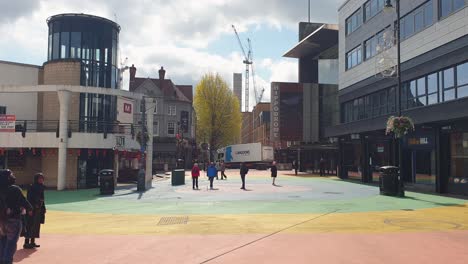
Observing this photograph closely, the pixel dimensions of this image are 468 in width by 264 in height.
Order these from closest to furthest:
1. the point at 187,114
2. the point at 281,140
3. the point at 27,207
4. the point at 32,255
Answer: the point at 27,207
the point at 32,255
the point at 281,140
the point at 187,114

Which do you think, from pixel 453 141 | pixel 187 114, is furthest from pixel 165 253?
pixel 187 114

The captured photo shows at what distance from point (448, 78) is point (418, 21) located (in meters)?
4.85

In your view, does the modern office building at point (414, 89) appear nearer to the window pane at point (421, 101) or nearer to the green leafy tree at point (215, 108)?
the window pane at point (421, 101)

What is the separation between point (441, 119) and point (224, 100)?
53.9m

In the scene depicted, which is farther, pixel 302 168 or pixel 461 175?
pixel 302 168

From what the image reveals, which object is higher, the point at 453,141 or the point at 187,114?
the point at 187,114

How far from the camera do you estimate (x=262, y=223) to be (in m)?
13.4

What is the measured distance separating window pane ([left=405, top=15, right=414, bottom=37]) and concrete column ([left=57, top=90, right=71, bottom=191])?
21.1 m

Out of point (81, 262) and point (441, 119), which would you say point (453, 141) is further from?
point (81, 262)

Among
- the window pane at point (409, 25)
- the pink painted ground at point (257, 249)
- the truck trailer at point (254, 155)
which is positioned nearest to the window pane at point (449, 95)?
the window pane at point (409, 25)

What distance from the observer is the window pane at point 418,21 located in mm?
25797

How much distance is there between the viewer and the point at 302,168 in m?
55.7

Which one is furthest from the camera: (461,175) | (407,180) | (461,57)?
(407,180)

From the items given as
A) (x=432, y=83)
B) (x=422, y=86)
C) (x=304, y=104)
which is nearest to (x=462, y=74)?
(x=432, y=83)
